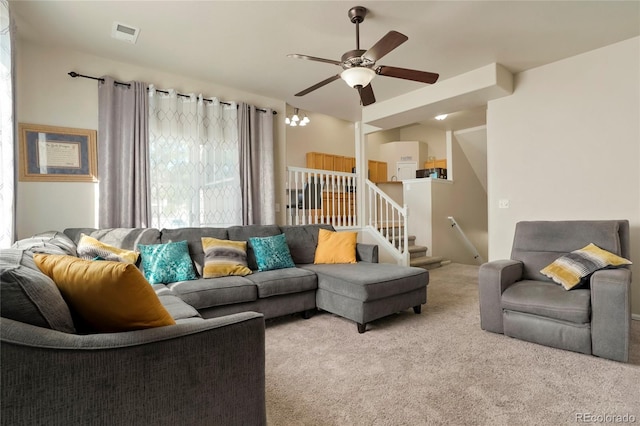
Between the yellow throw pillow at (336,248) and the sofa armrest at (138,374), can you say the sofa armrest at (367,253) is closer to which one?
the yellow throw pillow at (336,248)

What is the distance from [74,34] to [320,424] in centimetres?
379

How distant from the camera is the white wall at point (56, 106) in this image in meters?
3.05

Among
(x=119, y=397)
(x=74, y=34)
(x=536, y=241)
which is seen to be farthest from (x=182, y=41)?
(x=536, y=241)

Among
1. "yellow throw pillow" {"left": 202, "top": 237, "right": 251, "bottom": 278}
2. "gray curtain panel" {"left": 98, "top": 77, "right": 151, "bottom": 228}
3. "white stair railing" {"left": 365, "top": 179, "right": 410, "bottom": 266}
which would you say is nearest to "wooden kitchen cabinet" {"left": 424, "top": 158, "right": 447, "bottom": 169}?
"white stair railing" {"left": 365, "top": 179, "right": 410, "bottom": 266}

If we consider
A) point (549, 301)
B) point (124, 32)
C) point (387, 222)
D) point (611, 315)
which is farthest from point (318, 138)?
point (611, 315)

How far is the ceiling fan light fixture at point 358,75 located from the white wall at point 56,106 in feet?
8.53

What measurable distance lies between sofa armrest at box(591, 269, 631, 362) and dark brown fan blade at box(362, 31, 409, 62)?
2.11 meters

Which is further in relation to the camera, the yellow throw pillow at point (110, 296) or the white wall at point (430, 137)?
the white wall at point (430, 137)

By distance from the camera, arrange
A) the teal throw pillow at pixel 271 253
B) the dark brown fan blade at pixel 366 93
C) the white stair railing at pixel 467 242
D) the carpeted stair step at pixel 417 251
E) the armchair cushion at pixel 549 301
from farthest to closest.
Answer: the white stair railing at pixel 467 242
the carpeted stair step at pixel 417 251
the teal throw pillow at pixel 271 253
the dark brown fan blade at pixel 366 93
the armchair cushion at pixel 549 301

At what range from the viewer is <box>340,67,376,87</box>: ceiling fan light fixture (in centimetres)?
244

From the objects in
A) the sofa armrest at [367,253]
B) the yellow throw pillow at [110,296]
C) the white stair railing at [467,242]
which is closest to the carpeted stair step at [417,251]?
the white stair railing at [467,242]

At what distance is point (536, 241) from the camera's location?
2965mm

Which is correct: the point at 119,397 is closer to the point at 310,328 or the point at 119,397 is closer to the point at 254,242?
the point at 310,328

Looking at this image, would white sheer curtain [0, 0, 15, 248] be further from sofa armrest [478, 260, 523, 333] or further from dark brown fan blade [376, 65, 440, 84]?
sofa armrest [478, 260, 523, 333]
